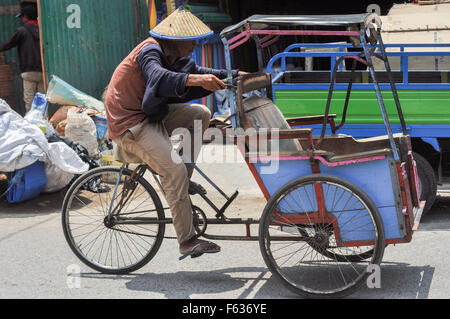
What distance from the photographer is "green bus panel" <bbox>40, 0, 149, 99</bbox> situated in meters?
8.91

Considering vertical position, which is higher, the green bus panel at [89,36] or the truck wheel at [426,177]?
the green bus panel at [89,36]

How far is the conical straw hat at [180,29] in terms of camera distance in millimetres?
4238


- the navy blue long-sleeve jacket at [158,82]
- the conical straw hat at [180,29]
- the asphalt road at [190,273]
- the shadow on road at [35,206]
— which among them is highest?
the conical straw hat at [180,29]

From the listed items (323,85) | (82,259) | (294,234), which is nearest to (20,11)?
(323,85)

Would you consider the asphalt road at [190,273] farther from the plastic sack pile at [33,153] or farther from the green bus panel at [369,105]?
the green bus panel at [369,105]

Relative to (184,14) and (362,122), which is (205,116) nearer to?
(184,14)

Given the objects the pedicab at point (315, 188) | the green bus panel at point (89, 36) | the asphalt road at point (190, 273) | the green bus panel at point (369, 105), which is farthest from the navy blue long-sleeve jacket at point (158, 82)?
the green bus panel at point (89, 36)

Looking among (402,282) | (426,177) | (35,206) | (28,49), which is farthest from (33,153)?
(402,282)

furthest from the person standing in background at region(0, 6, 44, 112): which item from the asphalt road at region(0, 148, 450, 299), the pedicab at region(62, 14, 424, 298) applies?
the pedicab at region(62, 14, 424, 298)

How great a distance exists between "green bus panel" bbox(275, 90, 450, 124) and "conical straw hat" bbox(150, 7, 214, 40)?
6.89 feet

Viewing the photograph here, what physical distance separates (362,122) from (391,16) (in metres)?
1.45

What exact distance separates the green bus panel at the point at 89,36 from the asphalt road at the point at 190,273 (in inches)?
141

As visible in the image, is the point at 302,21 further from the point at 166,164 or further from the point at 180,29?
the point at 166,164

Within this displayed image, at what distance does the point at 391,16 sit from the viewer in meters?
6.89
